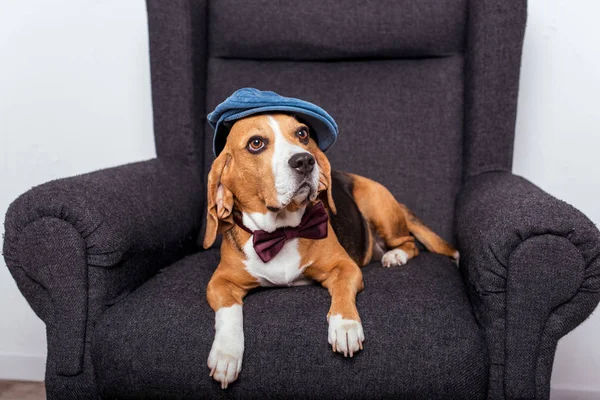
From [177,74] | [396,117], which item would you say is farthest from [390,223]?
[177,74]

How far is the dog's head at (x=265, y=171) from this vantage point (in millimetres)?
1764

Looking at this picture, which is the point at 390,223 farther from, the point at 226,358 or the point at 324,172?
the point at 226,358

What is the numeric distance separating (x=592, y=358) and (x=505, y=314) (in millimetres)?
1428

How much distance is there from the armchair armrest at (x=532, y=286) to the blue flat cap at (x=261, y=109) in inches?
24.2

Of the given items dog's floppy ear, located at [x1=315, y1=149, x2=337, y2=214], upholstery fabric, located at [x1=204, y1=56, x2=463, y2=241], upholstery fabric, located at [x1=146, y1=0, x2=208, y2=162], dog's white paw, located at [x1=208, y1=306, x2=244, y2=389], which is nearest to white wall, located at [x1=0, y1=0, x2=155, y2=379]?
→ upholstery fabric, located at [x1=146, y1=0, x2=208, y2=162]

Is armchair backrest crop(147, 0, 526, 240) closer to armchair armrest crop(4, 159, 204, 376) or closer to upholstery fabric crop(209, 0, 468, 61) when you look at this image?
upholstery fabric crop(209, 0, 468, 61)

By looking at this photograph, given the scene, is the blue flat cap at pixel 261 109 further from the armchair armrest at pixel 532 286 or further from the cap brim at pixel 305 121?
the armchair armrest at pixel 532 286

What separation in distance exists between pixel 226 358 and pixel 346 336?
33 cm

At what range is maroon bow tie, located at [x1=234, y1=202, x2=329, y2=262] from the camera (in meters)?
1.98

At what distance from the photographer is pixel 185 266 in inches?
90.4

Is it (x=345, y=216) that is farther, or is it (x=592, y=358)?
(x=592, y=358)

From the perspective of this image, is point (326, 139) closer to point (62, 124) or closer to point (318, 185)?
point (318, 185)

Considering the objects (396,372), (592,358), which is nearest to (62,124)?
(396,372)

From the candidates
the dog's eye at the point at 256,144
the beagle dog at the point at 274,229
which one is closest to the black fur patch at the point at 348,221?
the beagle dog at the point at 274,229
